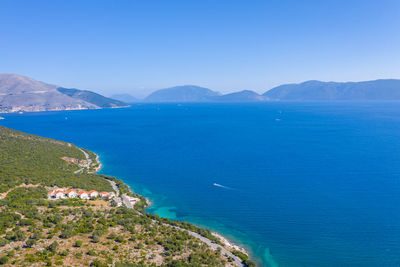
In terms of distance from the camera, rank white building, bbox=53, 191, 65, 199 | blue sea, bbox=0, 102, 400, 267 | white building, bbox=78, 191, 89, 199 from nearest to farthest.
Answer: blue sea, bbox=0, 102, 400, 267
white building, bbox=53, 191, 65, 199
white building, bbox=78, 191, 89, 199

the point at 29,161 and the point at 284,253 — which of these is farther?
the point at 29,161

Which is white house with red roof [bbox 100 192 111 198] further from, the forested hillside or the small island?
the forested hillside

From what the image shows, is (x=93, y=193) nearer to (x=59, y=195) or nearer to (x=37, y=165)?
(x=59, y=195)

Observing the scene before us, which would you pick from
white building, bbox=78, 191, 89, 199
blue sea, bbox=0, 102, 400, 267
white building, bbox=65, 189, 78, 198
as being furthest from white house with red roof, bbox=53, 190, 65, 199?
blue sea, bbox=0, 102, 400, 267

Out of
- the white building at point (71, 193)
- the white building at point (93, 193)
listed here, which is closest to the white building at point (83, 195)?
the white building at point (93, 193)

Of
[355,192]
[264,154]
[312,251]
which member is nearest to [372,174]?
[355,192]

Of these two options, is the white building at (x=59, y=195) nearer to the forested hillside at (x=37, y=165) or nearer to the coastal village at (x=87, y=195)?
the coastal village at (x=87, y=195)

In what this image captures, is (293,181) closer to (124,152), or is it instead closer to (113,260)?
(113,260)

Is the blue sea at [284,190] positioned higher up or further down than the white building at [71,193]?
further down
